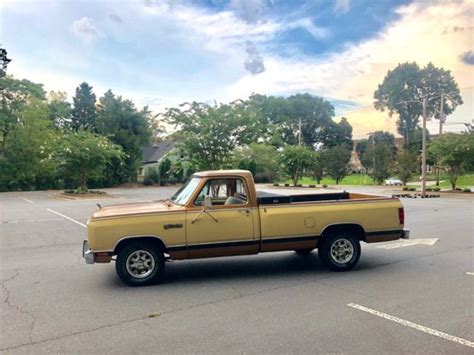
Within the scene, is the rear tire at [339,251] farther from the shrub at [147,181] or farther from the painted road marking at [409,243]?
the shrub at [147,181]

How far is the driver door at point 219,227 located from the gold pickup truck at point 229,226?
0.02 meters

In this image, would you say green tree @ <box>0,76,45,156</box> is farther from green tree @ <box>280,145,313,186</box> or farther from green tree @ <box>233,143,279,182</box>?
green tree @ <box>280,145,313,186</box>

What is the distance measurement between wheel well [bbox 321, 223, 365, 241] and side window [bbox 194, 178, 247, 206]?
1481 millimetres

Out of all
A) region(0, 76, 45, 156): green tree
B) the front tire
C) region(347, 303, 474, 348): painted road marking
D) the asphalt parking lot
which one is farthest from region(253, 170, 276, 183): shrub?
region(347, 303, 474, 348): painted road marking

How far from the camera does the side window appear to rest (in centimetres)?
Result: 669

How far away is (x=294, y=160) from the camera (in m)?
38.6

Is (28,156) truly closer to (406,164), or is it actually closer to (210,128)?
(210,128)

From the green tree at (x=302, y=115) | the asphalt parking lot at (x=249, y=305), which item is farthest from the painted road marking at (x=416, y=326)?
the green tree at (x=302, y=115)

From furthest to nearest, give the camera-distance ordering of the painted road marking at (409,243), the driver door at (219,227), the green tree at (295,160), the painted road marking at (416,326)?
the green tree at (295,160), the painted road marking at (409,243), the driver door at (219,227), the painted road marking at (416,326)

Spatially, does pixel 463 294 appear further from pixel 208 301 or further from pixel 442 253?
pixel 208 301

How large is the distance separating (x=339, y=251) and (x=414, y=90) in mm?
84667

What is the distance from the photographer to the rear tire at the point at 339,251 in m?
6.93

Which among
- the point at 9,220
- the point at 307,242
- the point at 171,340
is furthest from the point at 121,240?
the point at 9,220

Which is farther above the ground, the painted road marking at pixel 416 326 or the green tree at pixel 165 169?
the green tree at pixel 165 169
